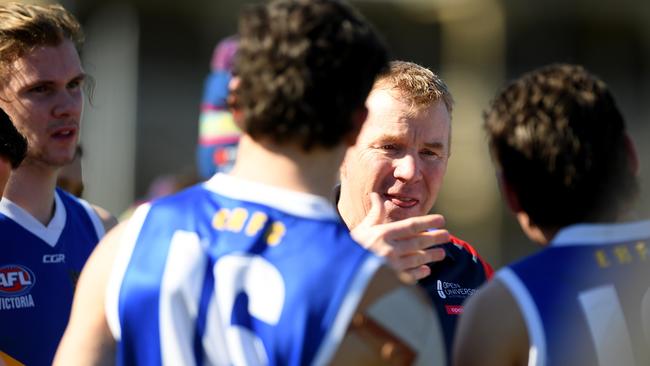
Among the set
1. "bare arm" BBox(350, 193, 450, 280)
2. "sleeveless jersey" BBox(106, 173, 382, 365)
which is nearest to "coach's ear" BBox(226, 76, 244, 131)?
"sleeveless jersey" BBox(106, 173, 382, 365)

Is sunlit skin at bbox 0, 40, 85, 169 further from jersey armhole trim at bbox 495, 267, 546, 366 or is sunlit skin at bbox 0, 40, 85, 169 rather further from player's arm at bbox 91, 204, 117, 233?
jersey armhole trim at bbox 495, 267, 546, 366

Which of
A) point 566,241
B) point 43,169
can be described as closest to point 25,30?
point 43,169

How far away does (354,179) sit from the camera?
4098 mm

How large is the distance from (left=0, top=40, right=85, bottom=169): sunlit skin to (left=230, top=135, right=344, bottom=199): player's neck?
187cm

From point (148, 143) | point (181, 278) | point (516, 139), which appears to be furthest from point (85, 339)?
point (148, 143)

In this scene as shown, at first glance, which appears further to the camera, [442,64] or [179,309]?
[442,64]

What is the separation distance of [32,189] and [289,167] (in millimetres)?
1996

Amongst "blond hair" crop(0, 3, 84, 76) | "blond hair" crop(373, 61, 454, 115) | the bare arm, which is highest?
"blond hair" crop(373, 61, 454, 115)

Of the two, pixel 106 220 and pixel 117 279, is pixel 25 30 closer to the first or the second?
pixel 106 220

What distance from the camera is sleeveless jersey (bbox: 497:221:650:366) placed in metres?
2.65

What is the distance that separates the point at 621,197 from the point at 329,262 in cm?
77

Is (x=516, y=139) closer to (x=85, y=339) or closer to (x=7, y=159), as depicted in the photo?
(x=85, y=339)

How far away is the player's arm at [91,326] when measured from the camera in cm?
264

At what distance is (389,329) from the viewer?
8.43ft
